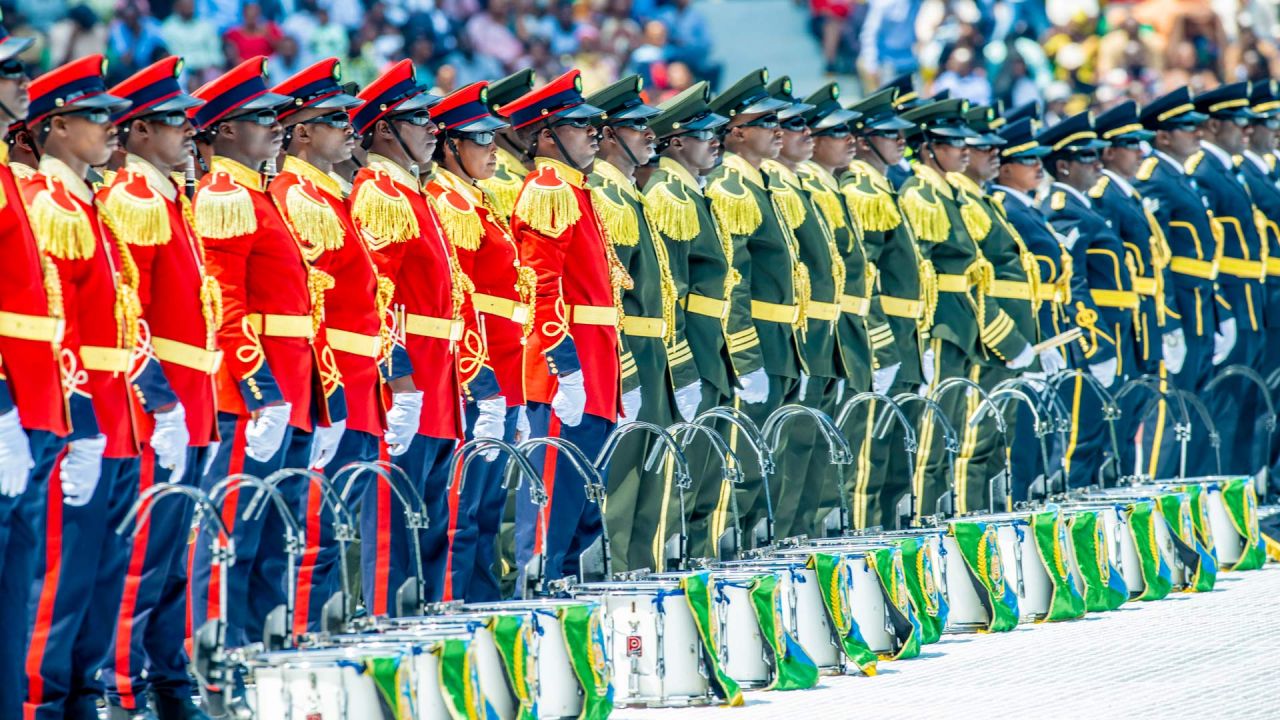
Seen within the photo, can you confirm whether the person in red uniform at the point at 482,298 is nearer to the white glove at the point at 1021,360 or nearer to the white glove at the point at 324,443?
the white glove at the point at 324,443

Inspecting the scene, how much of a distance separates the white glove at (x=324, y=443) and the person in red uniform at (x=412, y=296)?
0.89 ft

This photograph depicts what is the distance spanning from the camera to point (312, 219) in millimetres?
8547

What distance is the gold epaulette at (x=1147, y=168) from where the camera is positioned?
565 inches

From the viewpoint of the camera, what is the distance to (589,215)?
32.5ft

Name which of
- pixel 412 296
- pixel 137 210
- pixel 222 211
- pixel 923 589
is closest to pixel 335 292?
pixel 412 296

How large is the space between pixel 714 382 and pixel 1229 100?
5560mm

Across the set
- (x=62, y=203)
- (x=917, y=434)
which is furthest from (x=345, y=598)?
(x=917, y=434)

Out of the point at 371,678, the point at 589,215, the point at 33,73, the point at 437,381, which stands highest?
the point at 33,73

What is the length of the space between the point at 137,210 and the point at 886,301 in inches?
211

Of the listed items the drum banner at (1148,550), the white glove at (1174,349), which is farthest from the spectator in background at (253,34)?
the drum banner at (1148,550)

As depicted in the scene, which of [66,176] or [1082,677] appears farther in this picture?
[1082,677]

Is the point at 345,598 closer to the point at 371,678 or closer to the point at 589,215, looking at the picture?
the point at 371,678

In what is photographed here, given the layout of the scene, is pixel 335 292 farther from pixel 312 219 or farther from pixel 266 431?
pixel 266 431

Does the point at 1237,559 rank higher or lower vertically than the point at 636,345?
lower
